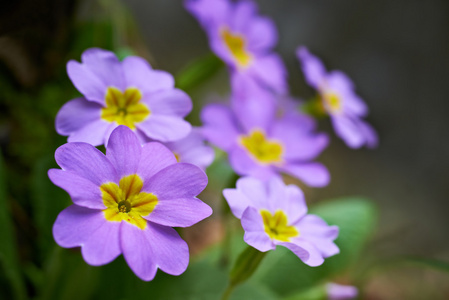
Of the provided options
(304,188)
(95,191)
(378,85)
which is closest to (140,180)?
(95,191)

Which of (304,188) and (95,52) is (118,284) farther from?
(304,188)

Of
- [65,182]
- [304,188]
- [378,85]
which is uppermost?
[378,85]

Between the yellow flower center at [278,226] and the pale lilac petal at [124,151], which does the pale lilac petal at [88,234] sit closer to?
the pale lilac petal at [124,151]

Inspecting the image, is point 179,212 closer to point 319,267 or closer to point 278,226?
point 278,226

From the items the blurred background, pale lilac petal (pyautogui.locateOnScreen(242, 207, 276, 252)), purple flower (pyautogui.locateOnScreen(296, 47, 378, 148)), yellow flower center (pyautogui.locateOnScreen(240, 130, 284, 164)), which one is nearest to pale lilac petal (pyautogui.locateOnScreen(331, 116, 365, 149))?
purple flower (pyautogui.locateOnScreen(296, 47, 378, 148))

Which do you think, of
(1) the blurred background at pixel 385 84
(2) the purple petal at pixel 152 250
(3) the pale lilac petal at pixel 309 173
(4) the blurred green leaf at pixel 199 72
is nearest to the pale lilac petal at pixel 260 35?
(4) the blurred green leaf at pixel 199 72

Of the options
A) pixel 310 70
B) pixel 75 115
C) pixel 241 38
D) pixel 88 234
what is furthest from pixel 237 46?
pixel 88 234
